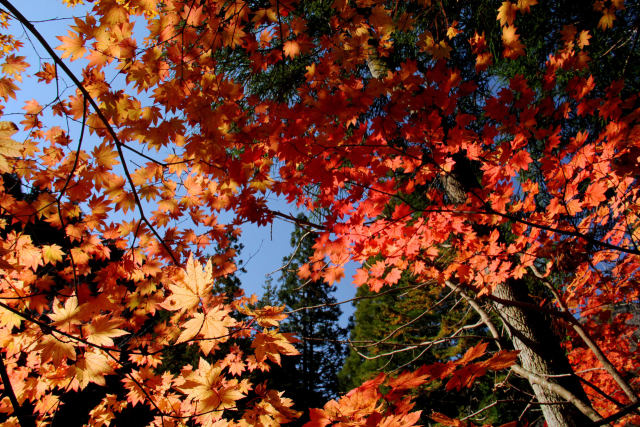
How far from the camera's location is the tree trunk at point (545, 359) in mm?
→ 2752

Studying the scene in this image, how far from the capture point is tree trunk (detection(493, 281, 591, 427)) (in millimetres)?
2752

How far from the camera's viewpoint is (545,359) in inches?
115

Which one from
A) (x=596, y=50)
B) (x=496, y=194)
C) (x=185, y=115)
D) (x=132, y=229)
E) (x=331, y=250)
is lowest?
(x=331, y=250)

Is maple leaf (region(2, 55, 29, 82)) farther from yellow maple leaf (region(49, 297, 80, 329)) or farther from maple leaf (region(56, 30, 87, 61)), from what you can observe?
yellow maple leaf (region(49, 297, 80, 329))

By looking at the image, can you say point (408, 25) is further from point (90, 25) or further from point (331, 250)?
point (90, 25)

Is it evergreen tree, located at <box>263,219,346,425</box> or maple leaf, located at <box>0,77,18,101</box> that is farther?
evergreen tree, located at <box>263,219,346,425</box>

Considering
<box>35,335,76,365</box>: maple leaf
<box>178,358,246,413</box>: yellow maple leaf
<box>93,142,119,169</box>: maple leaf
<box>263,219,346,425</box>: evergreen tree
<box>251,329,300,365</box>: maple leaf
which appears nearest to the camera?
<box>35,335,76,365</box>: maple leaf

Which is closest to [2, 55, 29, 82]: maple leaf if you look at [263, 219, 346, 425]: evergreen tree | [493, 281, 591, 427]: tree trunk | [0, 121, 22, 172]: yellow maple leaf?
[0, 121, 22, 172]: yellow maple leaf

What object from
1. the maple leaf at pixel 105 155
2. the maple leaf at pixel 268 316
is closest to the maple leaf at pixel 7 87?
the maple leaf at pixel 105 155

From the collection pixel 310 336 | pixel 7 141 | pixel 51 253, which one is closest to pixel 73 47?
pixel 7 141

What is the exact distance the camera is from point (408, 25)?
3.01 metres

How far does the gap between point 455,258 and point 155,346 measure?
3650mm

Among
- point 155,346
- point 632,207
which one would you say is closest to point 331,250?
point 155,346

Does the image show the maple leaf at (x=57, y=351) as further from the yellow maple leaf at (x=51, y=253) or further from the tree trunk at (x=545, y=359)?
the tree trunk at (x=545, y=359)
